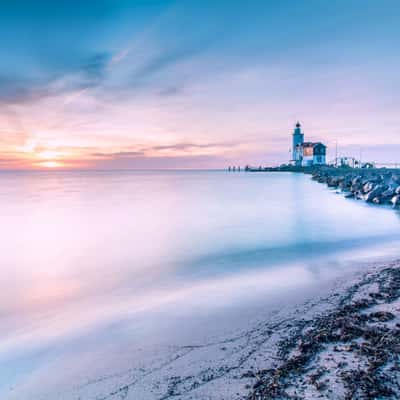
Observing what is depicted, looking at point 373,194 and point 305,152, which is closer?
point 373,194

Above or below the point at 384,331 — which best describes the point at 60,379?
below

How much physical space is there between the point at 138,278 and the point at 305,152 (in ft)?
293

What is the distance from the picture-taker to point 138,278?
20.4 feet

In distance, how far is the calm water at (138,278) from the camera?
363 centimetres

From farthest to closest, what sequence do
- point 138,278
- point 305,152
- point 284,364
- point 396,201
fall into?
point 305,152, point 396,201, point 138,278, point 284,364

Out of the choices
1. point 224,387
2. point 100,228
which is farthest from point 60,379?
point 100,228

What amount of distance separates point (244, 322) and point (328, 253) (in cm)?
483

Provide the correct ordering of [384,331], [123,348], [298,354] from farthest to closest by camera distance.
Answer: [123,348], [384,331], [298,354]

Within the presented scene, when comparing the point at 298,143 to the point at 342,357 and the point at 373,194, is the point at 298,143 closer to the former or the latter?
the point at 373,194

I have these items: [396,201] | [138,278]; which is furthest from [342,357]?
[396,201]

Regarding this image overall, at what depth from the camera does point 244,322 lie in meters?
3.93

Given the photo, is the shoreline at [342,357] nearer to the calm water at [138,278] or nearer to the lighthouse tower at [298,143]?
the calm water at [138,278]

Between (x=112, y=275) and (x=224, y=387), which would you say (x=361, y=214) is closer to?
(x=112, y=275)

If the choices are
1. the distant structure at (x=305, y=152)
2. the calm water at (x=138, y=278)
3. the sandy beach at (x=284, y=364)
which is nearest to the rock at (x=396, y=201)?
the calm water at (x=138, y=278)
